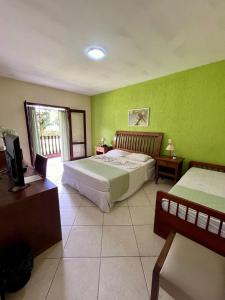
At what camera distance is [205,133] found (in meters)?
2.81

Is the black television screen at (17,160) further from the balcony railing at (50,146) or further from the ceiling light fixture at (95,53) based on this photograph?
the balcony railing at (50,146)

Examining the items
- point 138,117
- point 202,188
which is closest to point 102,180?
point 202,188

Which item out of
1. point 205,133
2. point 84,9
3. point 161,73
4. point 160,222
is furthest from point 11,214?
point 161,73

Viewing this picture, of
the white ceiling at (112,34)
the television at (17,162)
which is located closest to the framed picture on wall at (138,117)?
the white ceiling at (112,34)

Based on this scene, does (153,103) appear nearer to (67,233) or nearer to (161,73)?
(161,73)

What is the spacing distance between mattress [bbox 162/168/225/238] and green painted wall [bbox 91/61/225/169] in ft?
2.17

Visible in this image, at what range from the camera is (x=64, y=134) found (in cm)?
488

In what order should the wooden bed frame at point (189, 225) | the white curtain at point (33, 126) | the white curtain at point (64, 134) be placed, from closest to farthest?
A: the wooden bed frame at point (189, 225) < the white curtain at point (33, 126) < the white curtain at point (64, 134)

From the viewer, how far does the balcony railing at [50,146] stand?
6.09m

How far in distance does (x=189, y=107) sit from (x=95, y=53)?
7.33 ft

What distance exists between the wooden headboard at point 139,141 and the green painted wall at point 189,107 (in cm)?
16

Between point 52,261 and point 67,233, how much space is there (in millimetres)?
387

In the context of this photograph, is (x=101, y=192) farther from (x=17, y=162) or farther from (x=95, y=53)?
(x=95, y=53)

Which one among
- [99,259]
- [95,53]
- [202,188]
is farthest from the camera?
[95,53]
